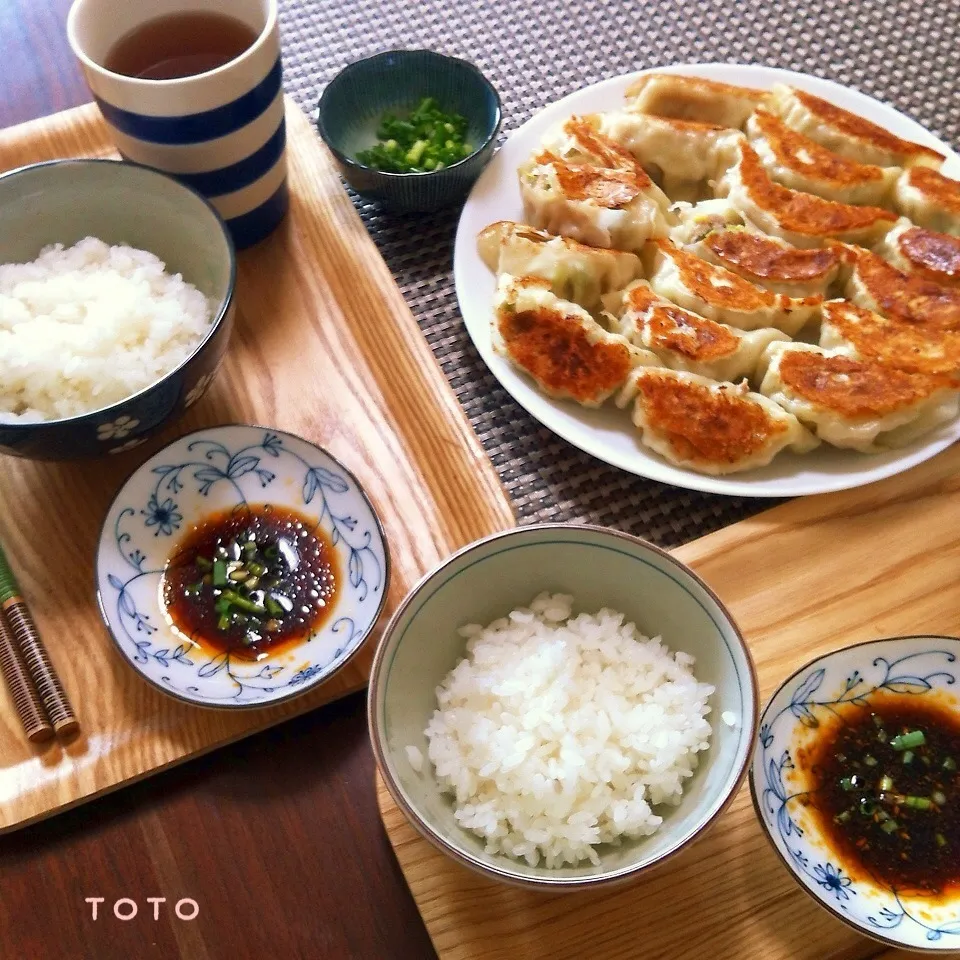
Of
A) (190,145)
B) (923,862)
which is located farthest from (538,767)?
(190,145)

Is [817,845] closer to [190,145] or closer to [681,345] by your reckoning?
[681,345]

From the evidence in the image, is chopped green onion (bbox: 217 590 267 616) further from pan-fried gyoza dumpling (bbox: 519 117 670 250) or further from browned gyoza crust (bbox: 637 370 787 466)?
pan-fried gyoza dumpling (bbox: 519 117 670 250)

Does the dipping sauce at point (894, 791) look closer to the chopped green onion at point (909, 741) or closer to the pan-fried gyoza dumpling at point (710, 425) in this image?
the chopped green onion at point (909, 741)

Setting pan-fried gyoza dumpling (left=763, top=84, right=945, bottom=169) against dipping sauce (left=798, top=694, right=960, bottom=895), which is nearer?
dipping sauce (left=798, top=694, right=960, bottom=895)

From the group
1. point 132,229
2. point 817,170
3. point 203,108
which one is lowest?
point 817,170

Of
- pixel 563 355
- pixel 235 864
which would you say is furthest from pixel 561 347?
pixel 235 864

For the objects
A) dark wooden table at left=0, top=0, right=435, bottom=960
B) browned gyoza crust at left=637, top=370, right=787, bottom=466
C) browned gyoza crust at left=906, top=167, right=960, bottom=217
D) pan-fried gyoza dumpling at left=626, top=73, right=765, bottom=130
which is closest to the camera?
dark wooden table at left=0, top=0, right=435, bottom=960

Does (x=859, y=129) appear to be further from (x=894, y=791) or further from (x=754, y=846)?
(x=754, y=846)

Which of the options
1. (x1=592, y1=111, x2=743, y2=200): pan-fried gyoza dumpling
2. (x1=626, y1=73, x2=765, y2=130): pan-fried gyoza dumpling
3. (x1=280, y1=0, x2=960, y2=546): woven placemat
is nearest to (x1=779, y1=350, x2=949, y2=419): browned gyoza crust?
(x1=592, y1=111, x2=743, y2=200): pan-fried gyoza dumpling
